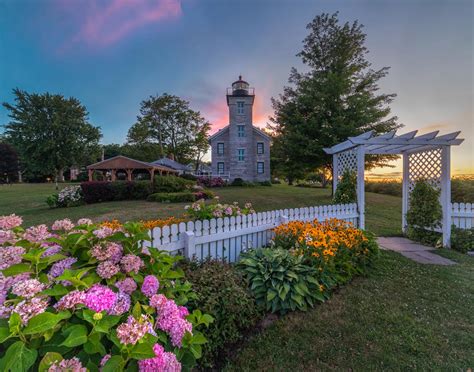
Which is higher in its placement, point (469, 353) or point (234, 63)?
point (234, 63)

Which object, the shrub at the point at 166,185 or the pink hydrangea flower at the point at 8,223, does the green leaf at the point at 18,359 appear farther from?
the shrub at the point at 166,185

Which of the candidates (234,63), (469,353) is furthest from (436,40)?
(469,353)

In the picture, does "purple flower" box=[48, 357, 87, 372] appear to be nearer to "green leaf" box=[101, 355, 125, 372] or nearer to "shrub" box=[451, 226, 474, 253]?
"green leaf" box=[101, 355, 125, 372]

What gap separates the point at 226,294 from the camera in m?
2.24

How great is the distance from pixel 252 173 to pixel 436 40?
58.3 ft

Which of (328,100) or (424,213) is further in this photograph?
(328,100)

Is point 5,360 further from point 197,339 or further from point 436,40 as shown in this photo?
point 436,40

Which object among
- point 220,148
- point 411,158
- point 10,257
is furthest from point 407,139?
point 220,148

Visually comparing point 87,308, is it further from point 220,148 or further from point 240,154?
point 220,148

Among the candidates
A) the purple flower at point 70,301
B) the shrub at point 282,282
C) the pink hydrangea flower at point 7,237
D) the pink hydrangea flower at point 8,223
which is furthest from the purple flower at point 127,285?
the shrub at point 282,282

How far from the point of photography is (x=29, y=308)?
0.99m

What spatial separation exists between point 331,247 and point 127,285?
270 centimetres

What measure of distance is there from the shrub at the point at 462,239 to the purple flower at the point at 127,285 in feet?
22.4

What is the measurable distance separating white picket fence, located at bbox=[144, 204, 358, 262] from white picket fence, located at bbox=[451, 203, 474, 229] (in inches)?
139
